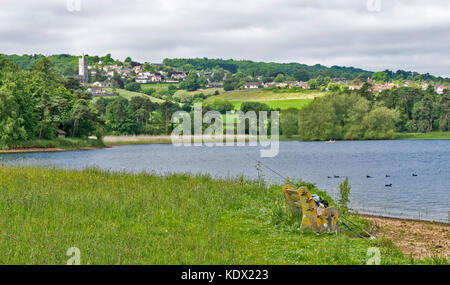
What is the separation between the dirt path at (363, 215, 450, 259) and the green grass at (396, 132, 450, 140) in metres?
97.9

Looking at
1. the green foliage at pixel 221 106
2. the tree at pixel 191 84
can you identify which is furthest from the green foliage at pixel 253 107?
the tree at pixel 191 84

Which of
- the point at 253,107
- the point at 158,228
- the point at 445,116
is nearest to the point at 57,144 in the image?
the point at 253,107

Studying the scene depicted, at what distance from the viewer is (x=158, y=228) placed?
10016 millimetres

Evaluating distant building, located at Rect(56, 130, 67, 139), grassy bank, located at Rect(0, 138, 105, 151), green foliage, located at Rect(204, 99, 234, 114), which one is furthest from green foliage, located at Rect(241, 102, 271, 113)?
distant building, located at Rect(56, 130, 67, 139)

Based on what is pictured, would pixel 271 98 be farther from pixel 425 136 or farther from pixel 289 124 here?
pixel 425 136

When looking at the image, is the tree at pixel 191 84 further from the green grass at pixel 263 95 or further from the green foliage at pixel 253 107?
the green foliage at pixel 253 107

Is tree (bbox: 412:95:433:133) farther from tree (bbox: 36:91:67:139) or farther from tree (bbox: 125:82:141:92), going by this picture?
tree (bbox: 125:82:141:92)

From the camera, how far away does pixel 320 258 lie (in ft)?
26.8

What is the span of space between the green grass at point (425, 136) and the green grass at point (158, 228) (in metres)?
102

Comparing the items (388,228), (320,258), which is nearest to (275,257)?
(320,258)

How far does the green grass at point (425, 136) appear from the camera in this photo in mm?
108188

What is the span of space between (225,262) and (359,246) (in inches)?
136

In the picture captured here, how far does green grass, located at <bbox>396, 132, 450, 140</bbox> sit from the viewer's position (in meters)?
108

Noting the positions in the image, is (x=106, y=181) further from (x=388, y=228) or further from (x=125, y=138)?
(x=125, y=138)
